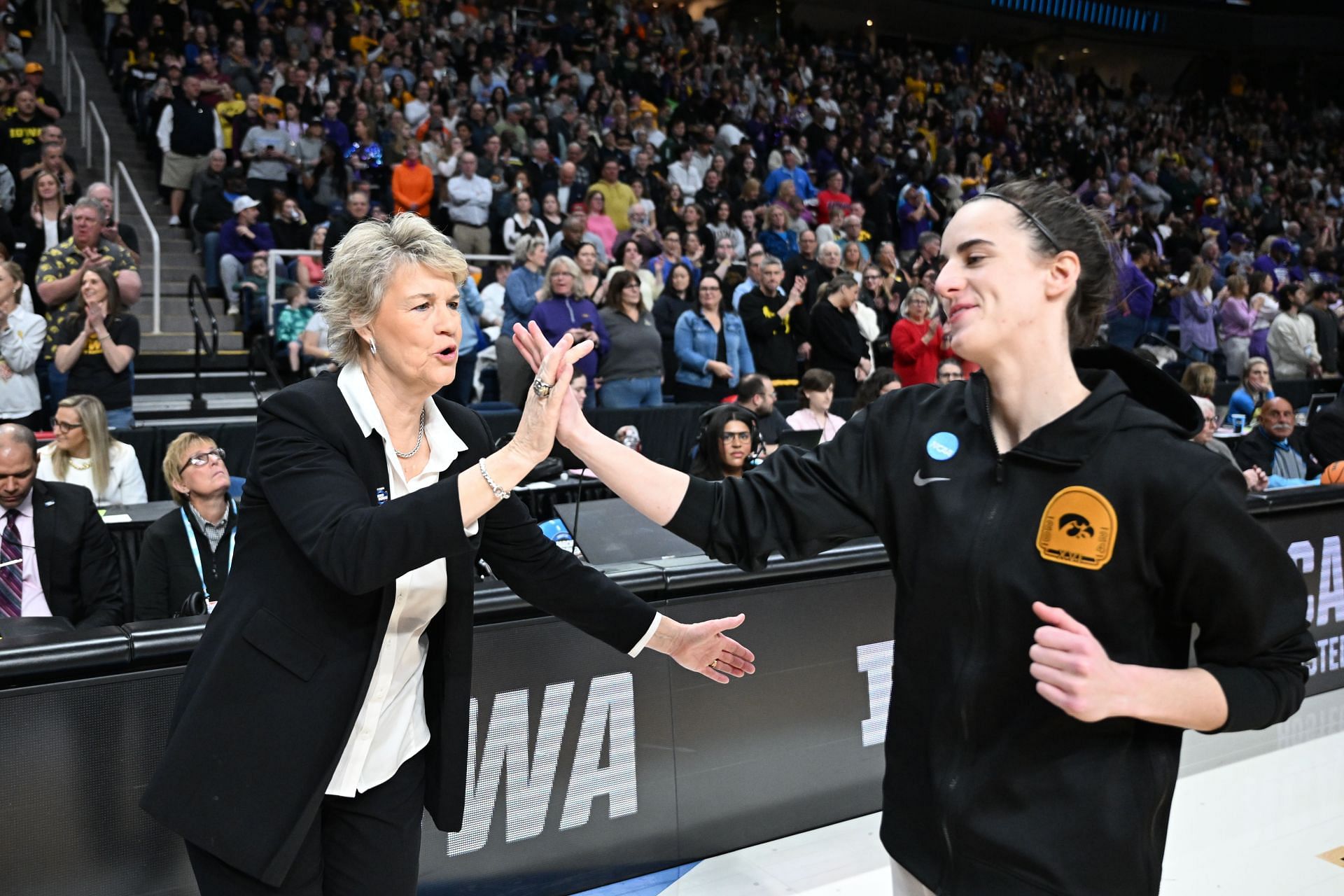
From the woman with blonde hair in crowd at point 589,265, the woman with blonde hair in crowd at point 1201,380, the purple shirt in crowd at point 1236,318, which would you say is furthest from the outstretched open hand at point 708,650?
the purple shirt in crowd at point 1236,318

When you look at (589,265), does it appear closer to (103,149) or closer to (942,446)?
(103,149)

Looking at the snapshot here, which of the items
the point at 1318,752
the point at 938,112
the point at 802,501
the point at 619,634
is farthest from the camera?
the point at 938,112

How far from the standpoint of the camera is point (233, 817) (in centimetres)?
193

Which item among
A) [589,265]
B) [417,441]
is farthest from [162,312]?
[417,441]

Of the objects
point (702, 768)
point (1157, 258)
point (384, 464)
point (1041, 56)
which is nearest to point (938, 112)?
point (1157, 258)

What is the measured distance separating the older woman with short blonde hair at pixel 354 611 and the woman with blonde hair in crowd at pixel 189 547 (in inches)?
109

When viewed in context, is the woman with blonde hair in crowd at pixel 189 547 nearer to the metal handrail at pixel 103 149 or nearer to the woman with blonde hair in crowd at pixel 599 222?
the woman with blonde hair in crowd at pixel 599 222

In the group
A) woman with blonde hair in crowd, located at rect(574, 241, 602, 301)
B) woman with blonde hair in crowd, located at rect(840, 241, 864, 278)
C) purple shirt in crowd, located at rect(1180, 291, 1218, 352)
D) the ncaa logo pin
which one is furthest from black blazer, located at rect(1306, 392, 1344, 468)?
the ncaa logo pin

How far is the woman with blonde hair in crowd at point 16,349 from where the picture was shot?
22.8ft

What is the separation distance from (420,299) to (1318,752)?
169 inches

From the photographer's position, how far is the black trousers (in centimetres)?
198

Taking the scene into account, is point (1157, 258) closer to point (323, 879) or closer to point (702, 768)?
point (702, 768)

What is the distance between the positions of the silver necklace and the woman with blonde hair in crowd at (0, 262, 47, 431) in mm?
5745

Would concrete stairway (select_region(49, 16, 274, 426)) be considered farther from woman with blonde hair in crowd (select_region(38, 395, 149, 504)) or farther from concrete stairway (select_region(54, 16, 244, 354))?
woman with blonde hair in crowd (select_region(38, 395, 149, 504))
